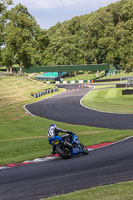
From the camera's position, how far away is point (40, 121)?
31.1 meters

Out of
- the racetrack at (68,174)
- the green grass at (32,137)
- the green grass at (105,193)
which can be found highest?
the green grass at (105,193)

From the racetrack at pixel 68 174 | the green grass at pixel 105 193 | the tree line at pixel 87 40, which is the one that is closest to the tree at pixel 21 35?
the tree line at pixel 87 40

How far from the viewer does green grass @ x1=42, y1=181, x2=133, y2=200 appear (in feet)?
25.7

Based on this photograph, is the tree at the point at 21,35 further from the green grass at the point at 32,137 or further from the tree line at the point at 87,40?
the green grass at the point at 32,137

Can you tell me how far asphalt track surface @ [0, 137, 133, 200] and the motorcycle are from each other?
0.95 feet

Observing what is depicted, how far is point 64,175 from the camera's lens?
10625 millimetres

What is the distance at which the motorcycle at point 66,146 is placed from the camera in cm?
1340

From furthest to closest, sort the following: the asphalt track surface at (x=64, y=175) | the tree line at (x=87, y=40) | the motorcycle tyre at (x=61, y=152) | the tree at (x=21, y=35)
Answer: the tree line at (x=87, y=40), the tree at (x=21, y=35), the motorcycle tyre at (x=61, y=152), the asphalt track surface at (x=64, y=175)

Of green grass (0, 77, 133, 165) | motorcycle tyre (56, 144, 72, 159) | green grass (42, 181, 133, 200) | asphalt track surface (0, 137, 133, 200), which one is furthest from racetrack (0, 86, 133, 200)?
green grass (0, 77, 133, 165)

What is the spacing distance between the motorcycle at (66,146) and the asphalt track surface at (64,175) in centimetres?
29

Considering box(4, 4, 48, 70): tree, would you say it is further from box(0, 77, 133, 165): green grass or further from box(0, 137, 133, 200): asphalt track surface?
box(0, 137, 133, 200): asphalt track surface

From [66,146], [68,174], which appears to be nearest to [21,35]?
[66,146]

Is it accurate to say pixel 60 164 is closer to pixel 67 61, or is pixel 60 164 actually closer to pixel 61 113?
pixel 61 113

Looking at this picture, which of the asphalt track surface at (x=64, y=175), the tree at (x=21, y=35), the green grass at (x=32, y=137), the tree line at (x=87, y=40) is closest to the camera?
the asphalt track surface at (x=64, y=175)
